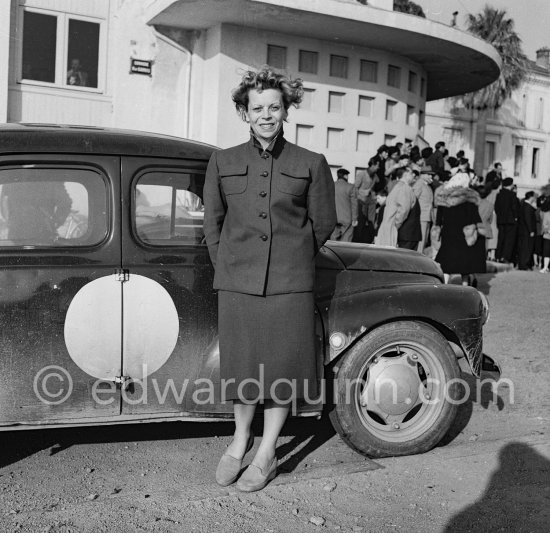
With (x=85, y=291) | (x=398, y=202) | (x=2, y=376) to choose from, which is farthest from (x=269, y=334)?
(x=398, y=202)

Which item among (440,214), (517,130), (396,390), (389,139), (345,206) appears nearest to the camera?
(396,390)

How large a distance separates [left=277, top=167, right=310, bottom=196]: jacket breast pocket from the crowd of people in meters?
6.07

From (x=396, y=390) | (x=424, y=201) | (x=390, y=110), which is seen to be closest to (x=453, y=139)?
(x=390, y=110)

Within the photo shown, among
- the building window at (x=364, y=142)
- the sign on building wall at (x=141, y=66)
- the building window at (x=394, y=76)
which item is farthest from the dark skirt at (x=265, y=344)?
the building window at (x=394, y=76)

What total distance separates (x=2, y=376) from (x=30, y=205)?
0.86 metres

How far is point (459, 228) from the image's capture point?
382 inches

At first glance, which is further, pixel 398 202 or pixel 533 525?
pixel 398 202

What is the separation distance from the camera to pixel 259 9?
44.7ft

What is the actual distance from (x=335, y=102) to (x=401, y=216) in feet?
18.5

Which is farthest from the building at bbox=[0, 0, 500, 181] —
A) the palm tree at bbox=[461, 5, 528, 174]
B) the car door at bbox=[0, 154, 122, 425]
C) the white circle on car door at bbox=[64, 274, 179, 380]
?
the palm tree at bbox=[461, 5, 528, 174]

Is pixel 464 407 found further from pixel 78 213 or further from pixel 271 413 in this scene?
pixel 78 213

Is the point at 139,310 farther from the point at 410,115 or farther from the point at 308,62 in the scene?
the point at 410,115

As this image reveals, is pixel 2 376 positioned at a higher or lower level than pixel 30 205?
lower

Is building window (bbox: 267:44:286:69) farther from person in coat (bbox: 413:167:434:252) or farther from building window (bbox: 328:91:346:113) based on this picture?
person in coat (bbox: 413:167:434:252)
